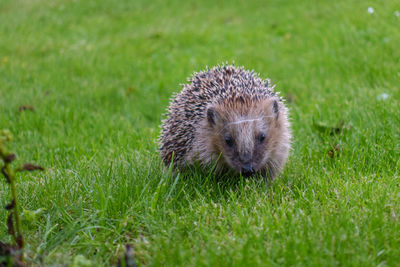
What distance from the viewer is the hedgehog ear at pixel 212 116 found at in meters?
4.68

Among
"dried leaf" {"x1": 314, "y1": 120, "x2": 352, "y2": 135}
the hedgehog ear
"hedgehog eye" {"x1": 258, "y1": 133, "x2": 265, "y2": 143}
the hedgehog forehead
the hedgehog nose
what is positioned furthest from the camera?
"dried leaf" {"x1": 314, "y1": 120, "x2": 352, "y2": 135}

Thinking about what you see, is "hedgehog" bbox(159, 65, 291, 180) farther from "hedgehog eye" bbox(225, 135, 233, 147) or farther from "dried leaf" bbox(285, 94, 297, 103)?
"dried leaf" bbox(285, 94, 297, 103)

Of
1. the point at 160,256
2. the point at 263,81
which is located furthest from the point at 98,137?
the point at 160,256

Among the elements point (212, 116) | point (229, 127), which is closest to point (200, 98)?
point (212, 116)

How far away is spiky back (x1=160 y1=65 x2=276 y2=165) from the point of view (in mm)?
4844

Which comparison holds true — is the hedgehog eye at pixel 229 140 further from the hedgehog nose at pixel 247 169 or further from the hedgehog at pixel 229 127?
the hedgehog nose at pixel 247 169

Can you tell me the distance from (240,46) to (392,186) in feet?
25.2

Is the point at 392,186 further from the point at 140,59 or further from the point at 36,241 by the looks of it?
the point at 140,59

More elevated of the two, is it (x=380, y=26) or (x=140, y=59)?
(x=380, y=26)

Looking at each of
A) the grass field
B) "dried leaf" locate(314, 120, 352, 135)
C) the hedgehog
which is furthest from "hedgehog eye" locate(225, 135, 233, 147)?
"dried leaf" locate(314, 120, 352, 135)

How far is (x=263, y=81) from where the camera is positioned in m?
5.24

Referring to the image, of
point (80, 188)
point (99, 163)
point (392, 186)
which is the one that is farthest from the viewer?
point (99, 163)

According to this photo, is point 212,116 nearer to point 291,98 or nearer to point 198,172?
point 198,172

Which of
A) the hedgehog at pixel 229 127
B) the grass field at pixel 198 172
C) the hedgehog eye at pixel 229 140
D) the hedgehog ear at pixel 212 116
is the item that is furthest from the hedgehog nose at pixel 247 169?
the hedgehog ear at pixel 212 116
